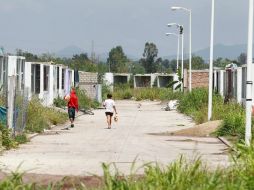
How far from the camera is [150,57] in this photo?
151625mm

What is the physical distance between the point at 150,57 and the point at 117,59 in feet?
22.4

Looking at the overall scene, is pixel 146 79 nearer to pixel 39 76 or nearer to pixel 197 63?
pixel 197 63

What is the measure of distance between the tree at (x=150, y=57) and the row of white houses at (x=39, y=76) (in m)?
90.8

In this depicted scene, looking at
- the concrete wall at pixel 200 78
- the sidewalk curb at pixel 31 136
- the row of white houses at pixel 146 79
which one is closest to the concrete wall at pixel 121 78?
the row of white houses at pixel 146 79

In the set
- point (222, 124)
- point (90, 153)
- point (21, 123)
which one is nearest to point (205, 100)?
point (222, 124)

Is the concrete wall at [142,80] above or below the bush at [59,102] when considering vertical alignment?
above

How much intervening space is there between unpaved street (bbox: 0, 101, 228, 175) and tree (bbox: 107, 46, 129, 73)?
106 metres

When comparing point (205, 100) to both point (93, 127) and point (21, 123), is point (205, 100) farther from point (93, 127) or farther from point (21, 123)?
point (21, 123)

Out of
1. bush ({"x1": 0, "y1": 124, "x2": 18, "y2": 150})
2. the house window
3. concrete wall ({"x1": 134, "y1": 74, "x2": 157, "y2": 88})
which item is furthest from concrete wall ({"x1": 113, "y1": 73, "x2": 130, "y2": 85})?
bush ({"x1": 0, "y1": 124, "x2": 18, "y2": 150})

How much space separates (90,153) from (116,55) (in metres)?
133

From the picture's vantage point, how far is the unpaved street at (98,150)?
16.6 m

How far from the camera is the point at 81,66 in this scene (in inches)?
3701

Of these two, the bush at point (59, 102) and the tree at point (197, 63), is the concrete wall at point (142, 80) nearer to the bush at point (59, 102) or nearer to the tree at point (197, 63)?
the tree at point (197, 63)

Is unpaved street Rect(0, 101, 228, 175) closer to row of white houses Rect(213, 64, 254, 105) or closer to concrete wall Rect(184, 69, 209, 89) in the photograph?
row of white houses Rect(213, 64, 254, 105)
